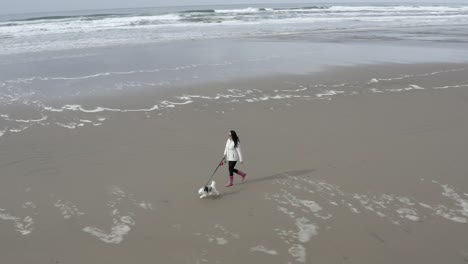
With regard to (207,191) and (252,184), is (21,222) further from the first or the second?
(252,184)

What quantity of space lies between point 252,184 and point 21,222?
392 cm

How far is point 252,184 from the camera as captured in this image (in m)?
8.01

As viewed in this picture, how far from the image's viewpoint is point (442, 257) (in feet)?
18.3

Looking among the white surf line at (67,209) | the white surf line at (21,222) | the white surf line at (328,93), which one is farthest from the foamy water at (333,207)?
the white surf line at (328,93)

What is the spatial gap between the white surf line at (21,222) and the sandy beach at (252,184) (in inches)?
Answer: 1.2

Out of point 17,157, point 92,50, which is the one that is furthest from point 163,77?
point 92,50

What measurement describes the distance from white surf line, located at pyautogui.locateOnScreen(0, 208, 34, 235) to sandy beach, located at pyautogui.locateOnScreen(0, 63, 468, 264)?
3 cm

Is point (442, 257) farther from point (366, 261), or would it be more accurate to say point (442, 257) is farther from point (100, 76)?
point (100, 76)

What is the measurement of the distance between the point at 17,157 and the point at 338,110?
27.1 ft

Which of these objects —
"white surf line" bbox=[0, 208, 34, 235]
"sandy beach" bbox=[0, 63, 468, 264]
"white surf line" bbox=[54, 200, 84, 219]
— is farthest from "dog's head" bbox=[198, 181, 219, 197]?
"white surf line" bbox=[0, 208, 34, 235]

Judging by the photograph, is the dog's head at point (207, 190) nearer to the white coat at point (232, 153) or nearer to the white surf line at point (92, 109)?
the white coat at point (232, 153)

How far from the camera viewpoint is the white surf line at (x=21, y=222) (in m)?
6.46

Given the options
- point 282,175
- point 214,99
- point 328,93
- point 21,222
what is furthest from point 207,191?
point 328,93

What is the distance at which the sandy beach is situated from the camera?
593cm
